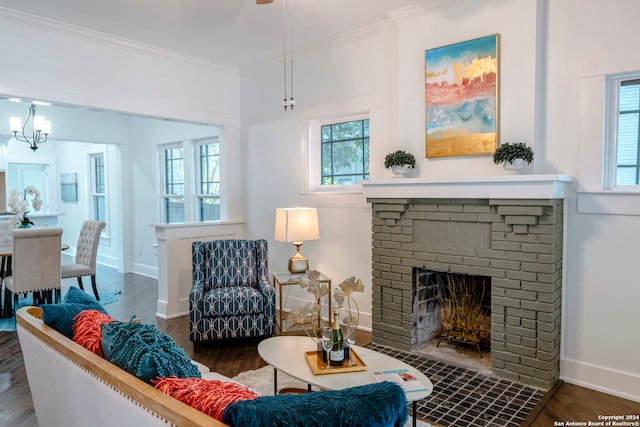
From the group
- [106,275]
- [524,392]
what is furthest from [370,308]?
[106,275]

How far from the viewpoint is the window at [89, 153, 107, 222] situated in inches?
324

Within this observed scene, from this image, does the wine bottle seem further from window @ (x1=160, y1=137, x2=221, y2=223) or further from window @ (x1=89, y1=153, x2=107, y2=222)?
window @ (x1=89, y1=153, x2=107, y2=222)

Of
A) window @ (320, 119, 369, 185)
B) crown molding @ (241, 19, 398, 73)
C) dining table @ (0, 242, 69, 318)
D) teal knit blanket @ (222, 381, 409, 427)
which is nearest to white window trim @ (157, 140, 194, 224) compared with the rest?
crown molding @ (241, 19, 398, 73)

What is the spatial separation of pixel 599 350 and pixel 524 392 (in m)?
0.61

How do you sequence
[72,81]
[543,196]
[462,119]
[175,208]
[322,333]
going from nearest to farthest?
[322,333]
[543,196]
[462,119]
[72,81]
[175,208]

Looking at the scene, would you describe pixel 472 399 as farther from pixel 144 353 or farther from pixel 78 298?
pixel 78 298

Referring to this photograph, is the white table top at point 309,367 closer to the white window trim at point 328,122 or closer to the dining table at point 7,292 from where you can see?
the white window trim at point 328,122

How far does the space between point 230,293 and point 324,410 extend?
291cm

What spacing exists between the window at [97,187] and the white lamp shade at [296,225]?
5456 mm

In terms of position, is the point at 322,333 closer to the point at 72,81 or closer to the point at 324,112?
the point at 324,112

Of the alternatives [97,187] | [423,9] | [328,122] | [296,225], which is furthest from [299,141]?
[97,187]

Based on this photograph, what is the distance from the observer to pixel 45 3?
3.42 metres

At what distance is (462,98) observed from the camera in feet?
11.1

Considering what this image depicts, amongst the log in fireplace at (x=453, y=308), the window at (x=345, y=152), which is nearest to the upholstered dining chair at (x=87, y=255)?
the window at (x=345, y=152)
